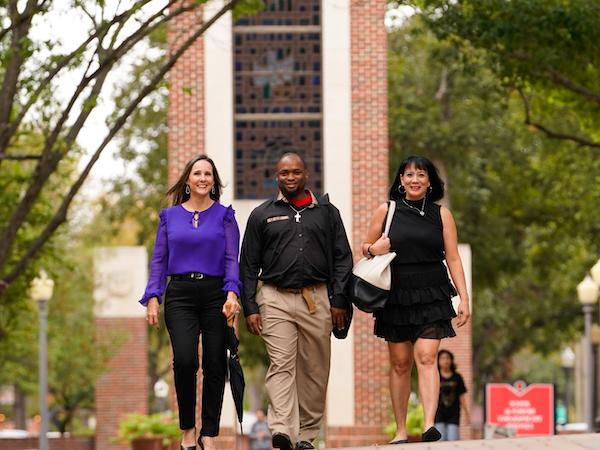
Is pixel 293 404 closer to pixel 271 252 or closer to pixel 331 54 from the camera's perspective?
pixel 271 252

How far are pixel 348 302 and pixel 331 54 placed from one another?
61.7 ft

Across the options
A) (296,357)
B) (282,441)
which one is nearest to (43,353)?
(296,357)

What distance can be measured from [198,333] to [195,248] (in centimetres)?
54

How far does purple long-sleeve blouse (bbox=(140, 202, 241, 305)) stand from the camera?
1145 centimetres

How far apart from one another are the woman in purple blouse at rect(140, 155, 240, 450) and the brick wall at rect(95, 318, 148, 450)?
84.6ft

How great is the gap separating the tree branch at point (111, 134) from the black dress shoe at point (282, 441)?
6.20 meters

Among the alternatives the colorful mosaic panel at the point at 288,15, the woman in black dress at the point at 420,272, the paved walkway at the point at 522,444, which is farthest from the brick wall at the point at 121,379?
the paved walkway at the point at 522,444

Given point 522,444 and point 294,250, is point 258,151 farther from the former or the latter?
point 522,444

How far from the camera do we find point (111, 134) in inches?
722

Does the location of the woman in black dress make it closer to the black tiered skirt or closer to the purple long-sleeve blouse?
the black tiered skirt

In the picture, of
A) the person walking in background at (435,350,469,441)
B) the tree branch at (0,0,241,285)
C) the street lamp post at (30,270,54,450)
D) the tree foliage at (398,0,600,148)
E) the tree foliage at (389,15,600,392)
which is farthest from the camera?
the tree foliage at (389,15,600,392)

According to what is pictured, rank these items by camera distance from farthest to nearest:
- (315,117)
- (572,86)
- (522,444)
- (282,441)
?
(315,117) → (572,86) → (282,441) → (522,444)

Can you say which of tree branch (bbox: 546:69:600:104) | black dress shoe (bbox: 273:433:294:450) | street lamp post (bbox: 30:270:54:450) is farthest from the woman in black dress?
street lamp post (bbox: 30:270:54:450)

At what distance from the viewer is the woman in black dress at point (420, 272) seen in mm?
11898
